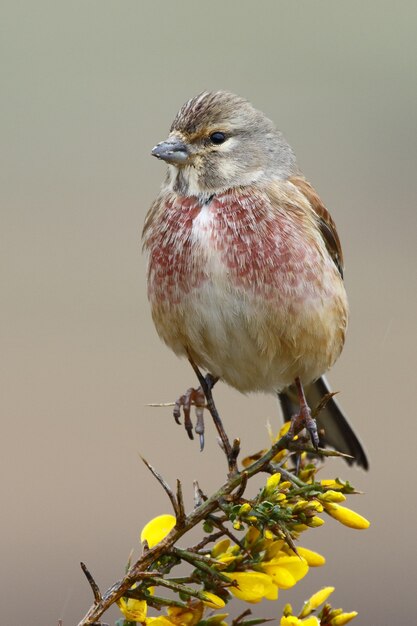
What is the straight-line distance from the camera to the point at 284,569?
7.30 feet

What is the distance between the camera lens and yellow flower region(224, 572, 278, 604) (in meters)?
2.18

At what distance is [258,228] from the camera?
3.54 meters

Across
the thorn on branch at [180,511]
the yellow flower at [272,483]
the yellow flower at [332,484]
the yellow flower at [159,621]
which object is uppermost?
the thorn on branch at [180,511]

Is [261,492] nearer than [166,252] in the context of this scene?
Yes

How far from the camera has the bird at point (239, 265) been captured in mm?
3477

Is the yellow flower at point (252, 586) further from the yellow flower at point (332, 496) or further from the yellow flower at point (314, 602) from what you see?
the yellow flower at point (332, 496)

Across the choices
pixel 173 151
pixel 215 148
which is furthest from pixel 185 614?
pixel 215 148

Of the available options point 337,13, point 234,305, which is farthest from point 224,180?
point 337,13

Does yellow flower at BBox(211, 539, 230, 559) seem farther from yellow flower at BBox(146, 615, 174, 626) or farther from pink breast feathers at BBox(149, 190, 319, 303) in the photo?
pink breast feathers at BBox(149, 190, 319, 303)

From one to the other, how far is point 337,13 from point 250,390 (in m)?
11.3

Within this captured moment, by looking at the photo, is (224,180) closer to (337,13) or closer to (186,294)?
(186,294)

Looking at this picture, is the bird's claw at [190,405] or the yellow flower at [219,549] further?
the bird's claw at [190,405]

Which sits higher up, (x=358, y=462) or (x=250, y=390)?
(x=250, y=390)

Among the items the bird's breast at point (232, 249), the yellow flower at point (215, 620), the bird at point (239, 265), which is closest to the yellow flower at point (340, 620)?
the yellow flower at point (215, 620)
